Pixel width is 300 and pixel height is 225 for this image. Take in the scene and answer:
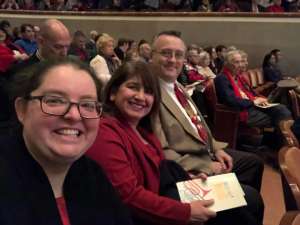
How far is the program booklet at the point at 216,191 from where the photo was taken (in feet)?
6.68

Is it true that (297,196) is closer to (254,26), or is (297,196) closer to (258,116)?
(258,116)

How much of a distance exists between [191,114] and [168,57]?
37 cm

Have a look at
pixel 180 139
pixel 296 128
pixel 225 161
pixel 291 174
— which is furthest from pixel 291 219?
pixel 296 128

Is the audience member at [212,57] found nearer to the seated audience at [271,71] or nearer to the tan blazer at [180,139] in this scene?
the seated audience at [271,71]

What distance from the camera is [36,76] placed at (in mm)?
1311

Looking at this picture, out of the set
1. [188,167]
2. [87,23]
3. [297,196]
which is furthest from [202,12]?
[297,196]

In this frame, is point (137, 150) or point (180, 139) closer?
point (137, 150)

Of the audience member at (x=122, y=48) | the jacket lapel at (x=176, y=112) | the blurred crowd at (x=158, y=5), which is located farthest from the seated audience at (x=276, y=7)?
the jacket lapel at (x=176, y=112)

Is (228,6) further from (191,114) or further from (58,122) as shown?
(58,122)

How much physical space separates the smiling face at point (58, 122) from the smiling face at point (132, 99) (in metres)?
0.75

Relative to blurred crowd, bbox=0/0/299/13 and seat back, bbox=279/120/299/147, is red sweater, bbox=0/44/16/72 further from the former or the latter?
blurred crowd, bbox=0/0/299/13

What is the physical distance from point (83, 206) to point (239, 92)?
385 centimetres

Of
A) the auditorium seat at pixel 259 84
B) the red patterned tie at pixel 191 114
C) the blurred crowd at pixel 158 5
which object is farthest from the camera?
the blurred crowd at pixel 158 5

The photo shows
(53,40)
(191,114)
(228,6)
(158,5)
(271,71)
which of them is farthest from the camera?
(158,5)
